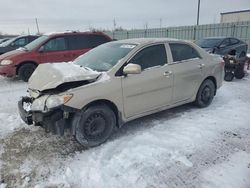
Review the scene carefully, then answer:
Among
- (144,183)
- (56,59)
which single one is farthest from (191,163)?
(56,59)

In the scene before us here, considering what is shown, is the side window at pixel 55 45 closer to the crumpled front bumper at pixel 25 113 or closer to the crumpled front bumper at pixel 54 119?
the crumpled front bumper at pixel 25 113

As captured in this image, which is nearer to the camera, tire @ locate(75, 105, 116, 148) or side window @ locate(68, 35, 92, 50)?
tire @ locate(75, 105, 116, 148)

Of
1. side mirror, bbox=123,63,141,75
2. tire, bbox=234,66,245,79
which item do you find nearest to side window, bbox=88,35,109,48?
tire, bbox=234,66,245,79

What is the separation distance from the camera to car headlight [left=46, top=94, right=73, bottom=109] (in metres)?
3.42

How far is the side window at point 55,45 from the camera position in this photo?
29.1ft

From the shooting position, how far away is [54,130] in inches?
139

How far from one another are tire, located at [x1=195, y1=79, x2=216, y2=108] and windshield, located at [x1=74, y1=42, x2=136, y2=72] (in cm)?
211

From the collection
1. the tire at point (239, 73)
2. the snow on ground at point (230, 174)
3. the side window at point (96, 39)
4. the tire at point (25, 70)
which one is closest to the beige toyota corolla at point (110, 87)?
the snow on ground at point (230, 174)

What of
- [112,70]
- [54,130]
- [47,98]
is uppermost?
[112,70]

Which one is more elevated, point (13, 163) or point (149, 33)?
Result: point (149, 33)

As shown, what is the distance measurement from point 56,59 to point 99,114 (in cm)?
579

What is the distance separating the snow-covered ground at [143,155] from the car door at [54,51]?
4.06m

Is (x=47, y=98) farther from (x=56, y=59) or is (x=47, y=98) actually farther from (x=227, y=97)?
(x=56, y=59)

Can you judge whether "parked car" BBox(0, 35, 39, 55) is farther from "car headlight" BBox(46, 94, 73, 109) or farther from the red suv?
"car headlight" BBox(46, 94, 73, 109)
